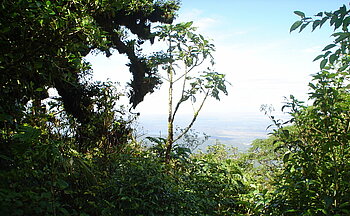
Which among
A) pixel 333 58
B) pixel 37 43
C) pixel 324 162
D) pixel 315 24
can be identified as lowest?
pixel 324 162

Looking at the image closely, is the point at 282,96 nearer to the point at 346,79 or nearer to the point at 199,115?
the point at 346,79

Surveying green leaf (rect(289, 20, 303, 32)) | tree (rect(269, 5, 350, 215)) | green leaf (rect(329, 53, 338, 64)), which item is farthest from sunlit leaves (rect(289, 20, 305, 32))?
tree (rect(269, 5, 350, 215))

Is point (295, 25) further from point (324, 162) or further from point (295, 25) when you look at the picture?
point (324, 162)

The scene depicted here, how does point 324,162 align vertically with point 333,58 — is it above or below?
below

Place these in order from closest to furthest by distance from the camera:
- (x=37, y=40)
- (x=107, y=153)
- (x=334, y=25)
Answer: (x=334, y=25) < (x=37, y=40) < (x=107, y=153)

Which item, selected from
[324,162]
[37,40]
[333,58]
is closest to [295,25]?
Answer: [333,58]

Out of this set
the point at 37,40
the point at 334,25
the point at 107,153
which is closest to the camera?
the point at 334,25

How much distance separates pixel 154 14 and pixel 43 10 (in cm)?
353

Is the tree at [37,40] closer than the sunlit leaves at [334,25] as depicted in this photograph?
No

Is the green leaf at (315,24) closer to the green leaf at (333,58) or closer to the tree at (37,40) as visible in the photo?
the green leaf at (333,58)

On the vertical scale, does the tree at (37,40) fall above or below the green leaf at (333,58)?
above

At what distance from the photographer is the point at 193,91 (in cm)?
355

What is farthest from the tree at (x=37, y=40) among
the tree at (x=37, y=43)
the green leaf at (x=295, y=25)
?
the green leaf at (x=295, y=25)

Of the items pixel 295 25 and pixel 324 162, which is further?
pixel 324 162
